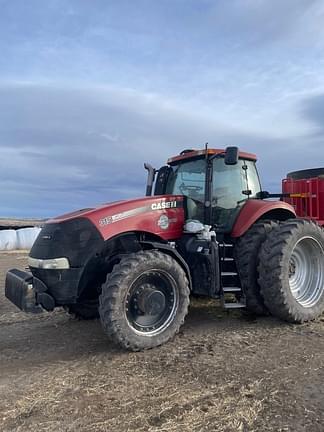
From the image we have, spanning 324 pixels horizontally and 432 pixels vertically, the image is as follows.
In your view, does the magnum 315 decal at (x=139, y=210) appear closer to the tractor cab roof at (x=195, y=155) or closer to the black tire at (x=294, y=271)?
the tractor cab roof at (x=195, y=155)

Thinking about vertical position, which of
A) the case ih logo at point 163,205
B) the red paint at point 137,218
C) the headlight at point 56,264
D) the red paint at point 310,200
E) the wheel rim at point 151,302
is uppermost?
the red paint at point 310,200

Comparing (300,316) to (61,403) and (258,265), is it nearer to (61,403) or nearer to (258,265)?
(258,265)

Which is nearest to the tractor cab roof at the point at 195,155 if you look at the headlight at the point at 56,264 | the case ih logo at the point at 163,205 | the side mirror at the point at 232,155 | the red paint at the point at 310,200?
the side mirror at the point at 232,155

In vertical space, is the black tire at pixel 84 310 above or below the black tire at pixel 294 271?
below

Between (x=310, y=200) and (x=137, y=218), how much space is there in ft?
14.4

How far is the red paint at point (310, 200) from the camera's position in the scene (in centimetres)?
905

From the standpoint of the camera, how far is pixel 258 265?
21.4 ft

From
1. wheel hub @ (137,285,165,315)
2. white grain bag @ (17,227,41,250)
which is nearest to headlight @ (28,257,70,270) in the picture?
wheel hub @ (137,285,165,315)

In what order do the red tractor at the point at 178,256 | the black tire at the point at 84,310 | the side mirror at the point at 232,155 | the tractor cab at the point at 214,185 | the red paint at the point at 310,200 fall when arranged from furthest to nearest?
1. the red paint at the point at 310,200
2. the black tire at the point at 84,310
3. the tractor cab at the point at 214,185
4. the side mirror at the point at 232,155
5. the red tractor at the point at 178,256

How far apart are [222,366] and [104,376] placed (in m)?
1.23

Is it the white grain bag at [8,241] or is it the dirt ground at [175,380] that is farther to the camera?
the white grain bag at [8,241]

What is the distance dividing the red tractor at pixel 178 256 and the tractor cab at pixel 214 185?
15 mm

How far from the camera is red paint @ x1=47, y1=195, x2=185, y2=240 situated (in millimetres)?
5891

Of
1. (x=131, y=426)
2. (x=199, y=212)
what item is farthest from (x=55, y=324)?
(x=131, y=426)
